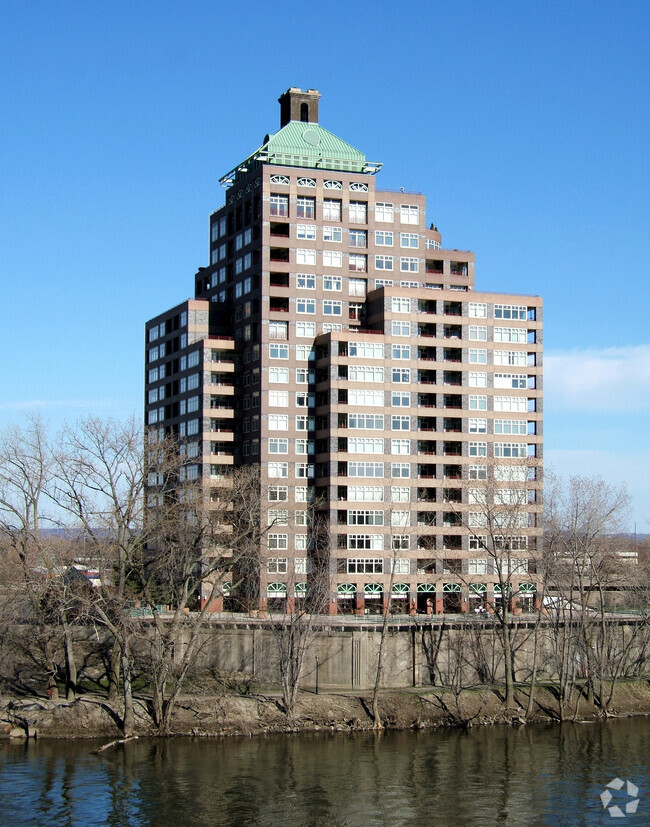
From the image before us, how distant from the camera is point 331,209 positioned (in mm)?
163875

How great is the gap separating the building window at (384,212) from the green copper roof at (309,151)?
6.70 metres

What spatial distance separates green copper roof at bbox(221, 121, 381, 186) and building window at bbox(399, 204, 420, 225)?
7791mm

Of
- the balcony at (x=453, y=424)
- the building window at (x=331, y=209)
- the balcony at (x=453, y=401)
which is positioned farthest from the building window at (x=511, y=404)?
the building window at (x=331, y=209)

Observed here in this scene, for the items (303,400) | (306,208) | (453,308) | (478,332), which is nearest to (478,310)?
(478,332)

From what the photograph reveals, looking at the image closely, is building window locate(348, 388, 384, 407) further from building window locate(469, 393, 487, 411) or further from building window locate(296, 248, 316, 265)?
building window locate(296, 248, 316, 265)

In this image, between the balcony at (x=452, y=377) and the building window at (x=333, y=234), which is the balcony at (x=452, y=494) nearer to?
the balcony at (x=452, y=377)

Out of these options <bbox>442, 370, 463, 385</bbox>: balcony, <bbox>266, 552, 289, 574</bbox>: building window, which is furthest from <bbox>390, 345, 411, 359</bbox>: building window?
<bbox>266, 552, 289, 574</bbox>: building window

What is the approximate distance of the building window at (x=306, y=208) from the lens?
162 m

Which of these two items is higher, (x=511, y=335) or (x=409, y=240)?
(x=409, y=240)

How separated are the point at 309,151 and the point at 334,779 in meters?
112

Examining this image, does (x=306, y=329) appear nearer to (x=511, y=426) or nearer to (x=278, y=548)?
(x=278, y=548)

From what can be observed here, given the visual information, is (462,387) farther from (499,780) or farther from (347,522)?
(499,780)

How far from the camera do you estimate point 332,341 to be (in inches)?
6038

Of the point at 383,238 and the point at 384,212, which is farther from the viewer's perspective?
the point at 384,212
